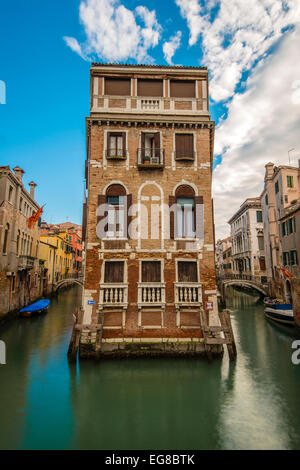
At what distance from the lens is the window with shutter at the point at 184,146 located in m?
13.4

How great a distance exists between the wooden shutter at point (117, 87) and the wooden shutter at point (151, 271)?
9032 millimetres

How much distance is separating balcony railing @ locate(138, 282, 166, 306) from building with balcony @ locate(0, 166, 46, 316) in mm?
12913

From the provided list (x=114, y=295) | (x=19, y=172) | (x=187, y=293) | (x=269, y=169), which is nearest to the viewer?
(x=114, y=295)

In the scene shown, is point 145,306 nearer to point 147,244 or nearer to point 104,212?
point 147,244

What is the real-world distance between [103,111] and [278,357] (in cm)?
1578

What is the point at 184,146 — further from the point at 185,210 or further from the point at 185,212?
the point at 185,212

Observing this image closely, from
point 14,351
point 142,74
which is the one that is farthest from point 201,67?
point 14,351

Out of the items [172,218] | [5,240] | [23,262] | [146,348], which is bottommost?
[146,348]

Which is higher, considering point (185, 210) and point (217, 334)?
point (185, 210)

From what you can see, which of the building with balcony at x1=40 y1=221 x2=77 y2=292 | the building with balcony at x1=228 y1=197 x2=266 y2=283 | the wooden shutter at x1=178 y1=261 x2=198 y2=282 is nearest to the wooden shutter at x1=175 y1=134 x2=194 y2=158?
the wooden shutter at x1=178 y1=261 x2=198 y2=282

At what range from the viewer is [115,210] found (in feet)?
42.4

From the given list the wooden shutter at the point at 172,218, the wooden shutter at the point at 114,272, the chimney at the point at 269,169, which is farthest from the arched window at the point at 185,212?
the chimney at the point at 269,169

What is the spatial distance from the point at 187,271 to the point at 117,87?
1034 centimetres

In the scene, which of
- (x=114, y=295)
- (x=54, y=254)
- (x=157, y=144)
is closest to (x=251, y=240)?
(x=54, y=254)
